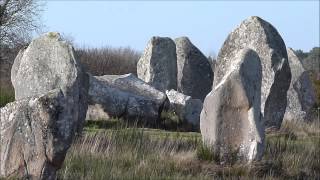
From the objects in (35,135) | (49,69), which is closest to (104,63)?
(49,69)

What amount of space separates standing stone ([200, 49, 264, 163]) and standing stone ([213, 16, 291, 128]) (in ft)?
16.4

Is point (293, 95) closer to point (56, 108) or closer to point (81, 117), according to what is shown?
point (81, 117)

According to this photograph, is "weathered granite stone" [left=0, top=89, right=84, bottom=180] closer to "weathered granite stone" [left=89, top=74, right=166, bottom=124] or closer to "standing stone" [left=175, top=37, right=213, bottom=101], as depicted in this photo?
"weathered granite stone" [left=89, top=74, right=166, bottom=124]

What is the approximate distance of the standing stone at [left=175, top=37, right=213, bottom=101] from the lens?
72.4 ft

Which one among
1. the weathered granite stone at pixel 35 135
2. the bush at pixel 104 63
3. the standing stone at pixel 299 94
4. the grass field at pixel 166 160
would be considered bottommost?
the bush at pixel 104 63

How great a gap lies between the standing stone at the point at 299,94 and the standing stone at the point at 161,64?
3346mm

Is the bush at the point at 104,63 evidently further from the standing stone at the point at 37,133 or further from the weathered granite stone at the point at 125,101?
the standing stone at the point at 37,133

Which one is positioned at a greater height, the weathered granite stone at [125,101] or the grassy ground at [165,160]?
the grassy ground at [165,160]

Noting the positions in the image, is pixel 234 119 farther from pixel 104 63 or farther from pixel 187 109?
pixel 104 63

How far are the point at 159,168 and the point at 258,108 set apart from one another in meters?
2.48

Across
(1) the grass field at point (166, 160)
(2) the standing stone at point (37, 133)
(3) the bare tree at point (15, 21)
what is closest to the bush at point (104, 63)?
(3) the bare tree at point (15, 21)

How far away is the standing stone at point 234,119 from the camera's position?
11891 mm

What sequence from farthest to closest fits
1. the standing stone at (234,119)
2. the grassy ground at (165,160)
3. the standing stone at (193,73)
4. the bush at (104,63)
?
the bush at (104,63) < the standing stone at (193,73) < the standing stone at (234,119) < the grassy ground at (165,160)

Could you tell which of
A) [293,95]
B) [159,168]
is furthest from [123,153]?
[293,95]
